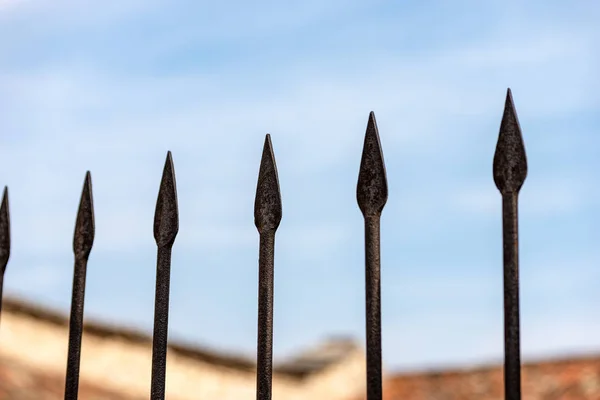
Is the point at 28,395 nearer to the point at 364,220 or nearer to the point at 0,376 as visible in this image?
the point at 0,376

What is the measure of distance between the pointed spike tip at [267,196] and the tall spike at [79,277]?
64 cm

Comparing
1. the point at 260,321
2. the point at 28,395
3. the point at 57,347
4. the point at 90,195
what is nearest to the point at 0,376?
the point at 28,395

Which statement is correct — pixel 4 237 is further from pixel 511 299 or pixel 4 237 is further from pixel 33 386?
pixel 33 386

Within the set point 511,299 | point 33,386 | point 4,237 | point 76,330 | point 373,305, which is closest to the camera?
point 511,299

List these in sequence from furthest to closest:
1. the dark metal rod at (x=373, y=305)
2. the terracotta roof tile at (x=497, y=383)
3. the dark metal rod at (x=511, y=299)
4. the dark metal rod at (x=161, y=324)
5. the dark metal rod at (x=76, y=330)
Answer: the terracotta roof tile at (x=497, y=383), the dark metal rod at (x=76, y=330), the dark metal rod at (x=161, y=324), the dark metal rod at (x=373, y=305), the dark metal rod at (x=511, y=299)

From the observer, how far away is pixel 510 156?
2.03 metres

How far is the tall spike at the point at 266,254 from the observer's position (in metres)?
2.20

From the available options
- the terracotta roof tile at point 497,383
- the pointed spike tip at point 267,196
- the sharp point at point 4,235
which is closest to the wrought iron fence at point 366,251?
the pointed spike tip at point 267,196

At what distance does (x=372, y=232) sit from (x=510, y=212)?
329 millimetres

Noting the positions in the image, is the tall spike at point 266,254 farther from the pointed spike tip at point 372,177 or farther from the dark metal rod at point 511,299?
the dark metal rod at point 511,299

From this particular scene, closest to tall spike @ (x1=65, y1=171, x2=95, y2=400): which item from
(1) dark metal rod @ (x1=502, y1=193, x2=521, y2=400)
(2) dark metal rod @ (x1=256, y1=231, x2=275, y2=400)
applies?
(2) dark metal rod @ (x1=256, y1=231, x2=275, y2=400)

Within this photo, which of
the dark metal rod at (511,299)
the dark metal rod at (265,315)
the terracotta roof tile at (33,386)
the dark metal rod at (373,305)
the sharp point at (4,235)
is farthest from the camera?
the terracotta roof tile at (33,386)

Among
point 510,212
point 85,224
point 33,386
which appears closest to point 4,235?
point 85,224

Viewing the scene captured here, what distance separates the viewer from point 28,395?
22.3 feet
